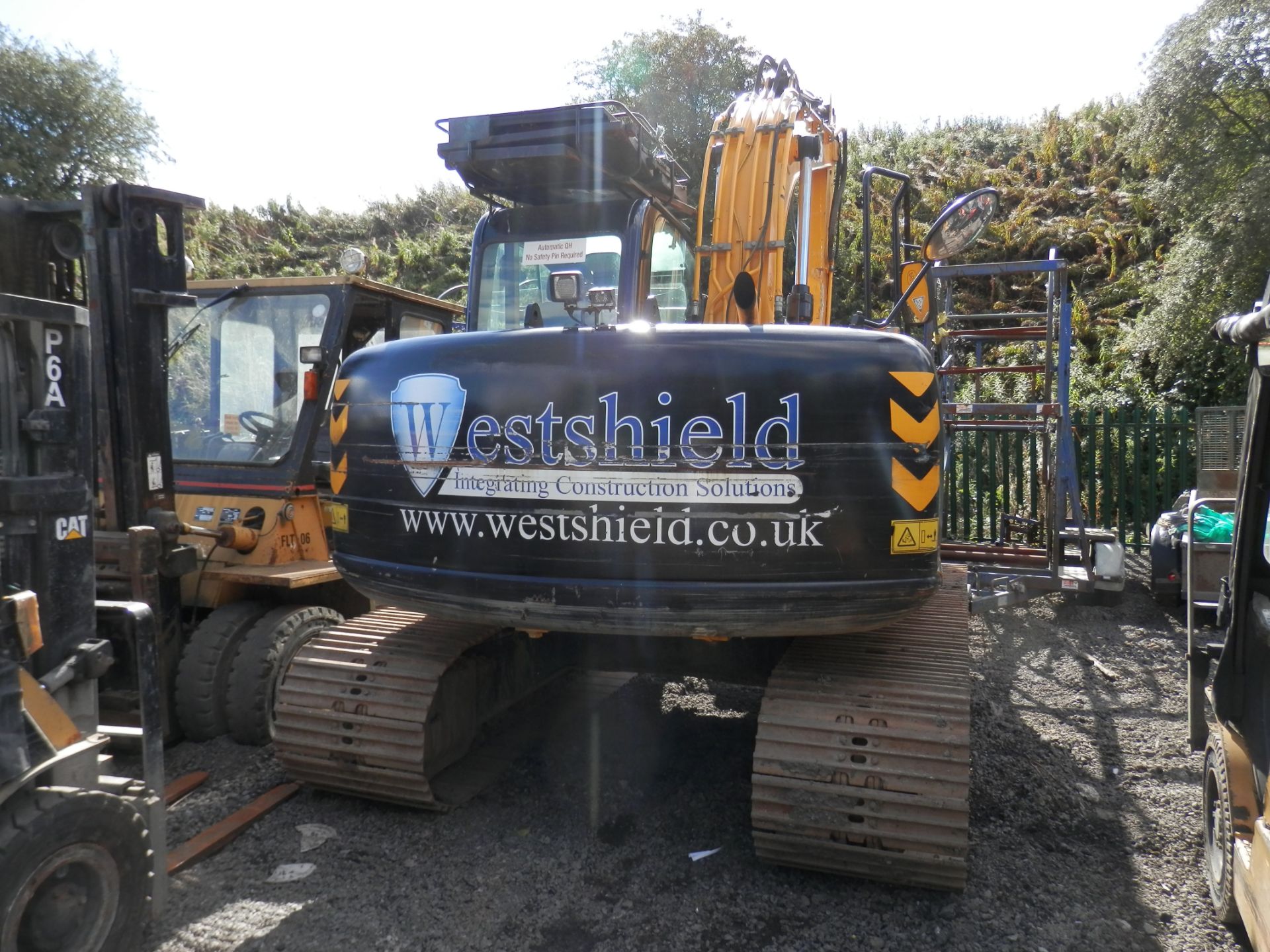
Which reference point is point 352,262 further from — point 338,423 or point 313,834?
point 313,834

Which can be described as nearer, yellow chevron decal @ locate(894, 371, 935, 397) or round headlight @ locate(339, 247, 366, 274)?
yellow chevron decal @ locate(894, 371, 935, 397)

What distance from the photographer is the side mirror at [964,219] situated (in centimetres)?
438

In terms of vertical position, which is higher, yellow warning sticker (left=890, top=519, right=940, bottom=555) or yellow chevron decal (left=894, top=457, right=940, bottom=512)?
yellow chevron decal (left=894, top=457, right=940, bottom=512)

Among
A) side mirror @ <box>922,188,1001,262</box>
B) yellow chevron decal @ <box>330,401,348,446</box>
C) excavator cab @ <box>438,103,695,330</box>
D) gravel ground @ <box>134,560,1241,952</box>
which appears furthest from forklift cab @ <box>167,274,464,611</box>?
side mirror @ <box>922,188,1001,262</box>

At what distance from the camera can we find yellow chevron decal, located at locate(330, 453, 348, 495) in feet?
11.1

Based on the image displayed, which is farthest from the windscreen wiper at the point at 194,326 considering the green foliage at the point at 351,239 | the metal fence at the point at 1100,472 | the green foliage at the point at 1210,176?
the green foliage at the point at 351,239

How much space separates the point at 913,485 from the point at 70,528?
2537 millimetres

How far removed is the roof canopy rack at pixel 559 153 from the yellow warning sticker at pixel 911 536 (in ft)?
8.82

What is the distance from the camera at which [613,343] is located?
2959mm

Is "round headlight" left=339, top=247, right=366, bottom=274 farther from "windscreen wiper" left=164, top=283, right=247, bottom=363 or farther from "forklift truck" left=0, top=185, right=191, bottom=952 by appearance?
"forklift truck" left=0, top=185, right=191, bottom=952

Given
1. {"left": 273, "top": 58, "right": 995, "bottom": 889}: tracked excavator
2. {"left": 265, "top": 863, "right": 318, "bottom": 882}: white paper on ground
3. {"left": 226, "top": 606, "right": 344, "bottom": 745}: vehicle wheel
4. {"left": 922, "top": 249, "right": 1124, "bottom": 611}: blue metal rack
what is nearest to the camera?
{"left": 273, "top": 58, "right": 995, "bottom": 889}: tracked excavator

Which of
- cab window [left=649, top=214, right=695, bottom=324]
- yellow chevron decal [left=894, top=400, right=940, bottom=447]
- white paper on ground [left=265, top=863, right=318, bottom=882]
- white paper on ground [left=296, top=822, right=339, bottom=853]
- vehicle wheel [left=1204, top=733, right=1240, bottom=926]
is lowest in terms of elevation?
white paper on ground [left=265, top=863, right=318, bottom=882]

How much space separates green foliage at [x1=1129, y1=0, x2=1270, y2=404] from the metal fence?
10.7ft

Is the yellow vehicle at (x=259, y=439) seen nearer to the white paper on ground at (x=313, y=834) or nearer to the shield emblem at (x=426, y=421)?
the white paper on ground at (x=313, y=834)
